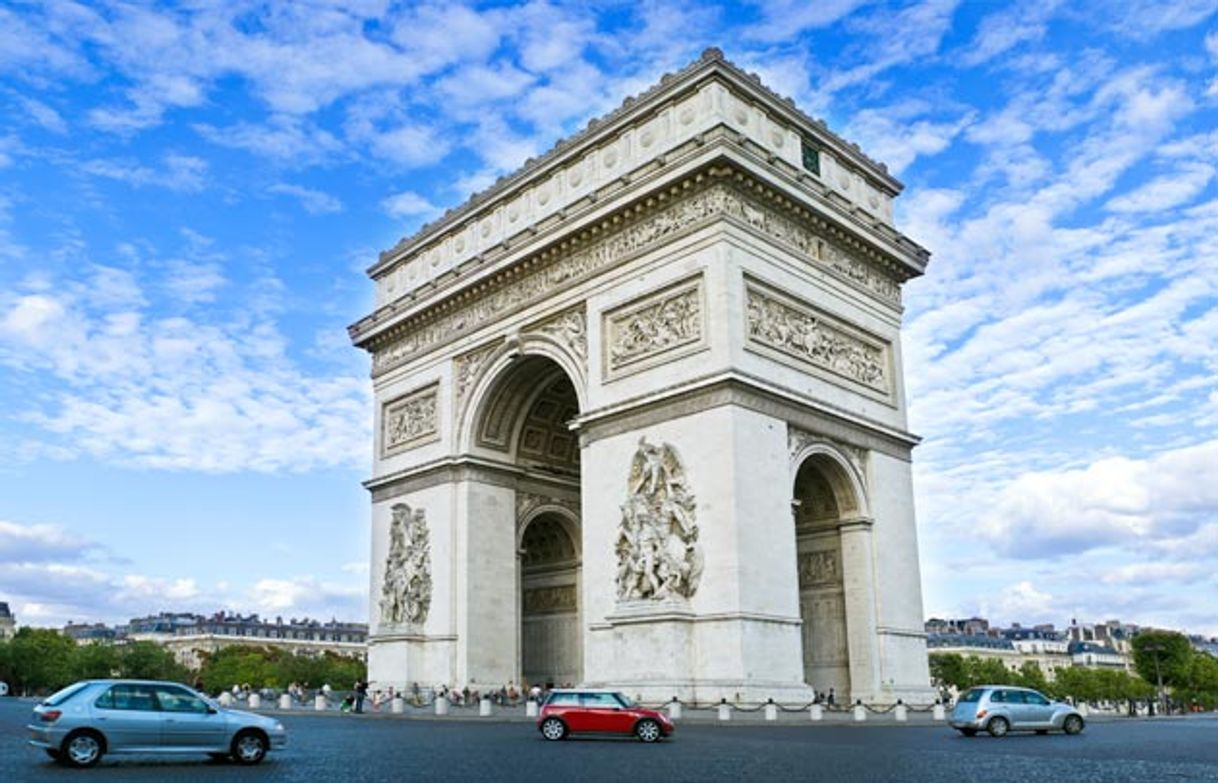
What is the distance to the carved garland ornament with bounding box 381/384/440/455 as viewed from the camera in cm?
3444

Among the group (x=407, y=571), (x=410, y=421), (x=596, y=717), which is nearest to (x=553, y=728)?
(x=596, y=717)

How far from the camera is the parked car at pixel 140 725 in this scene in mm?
13156

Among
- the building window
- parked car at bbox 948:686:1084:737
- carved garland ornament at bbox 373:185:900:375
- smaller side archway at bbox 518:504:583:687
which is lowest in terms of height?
parked car at bbox 948:686:1084:737

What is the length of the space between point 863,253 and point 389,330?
50.3ft

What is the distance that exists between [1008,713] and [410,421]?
2034 cm

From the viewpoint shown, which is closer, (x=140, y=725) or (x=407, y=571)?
(x=140, y=725)

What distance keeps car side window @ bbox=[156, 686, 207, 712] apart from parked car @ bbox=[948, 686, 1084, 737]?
44.3ft

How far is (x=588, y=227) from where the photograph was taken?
28.8 meters

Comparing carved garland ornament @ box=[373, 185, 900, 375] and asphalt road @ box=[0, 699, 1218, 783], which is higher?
carved garland ornament @ box=[373, 185, 900, 375]

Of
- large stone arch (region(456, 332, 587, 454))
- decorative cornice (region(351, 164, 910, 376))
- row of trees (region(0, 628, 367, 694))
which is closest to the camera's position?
Answer: decorative cornice (region(351, 164, 910, 376))

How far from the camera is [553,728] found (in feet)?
62.9

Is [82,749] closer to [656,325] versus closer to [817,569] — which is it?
[656,325]

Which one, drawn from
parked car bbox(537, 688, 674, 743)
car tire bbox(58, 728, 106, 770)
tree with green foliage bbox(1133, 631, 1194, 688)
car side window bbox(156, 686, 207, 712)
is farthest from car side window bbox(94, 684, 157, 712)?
tree with green foliage bbox(1133, 631, 1194, 688)

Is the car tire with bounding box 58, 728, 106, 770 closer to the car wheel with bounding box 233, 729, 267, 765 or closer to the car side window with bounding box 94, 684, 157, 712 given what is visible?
the car side window with bounding box 94, 684, 157, 712
